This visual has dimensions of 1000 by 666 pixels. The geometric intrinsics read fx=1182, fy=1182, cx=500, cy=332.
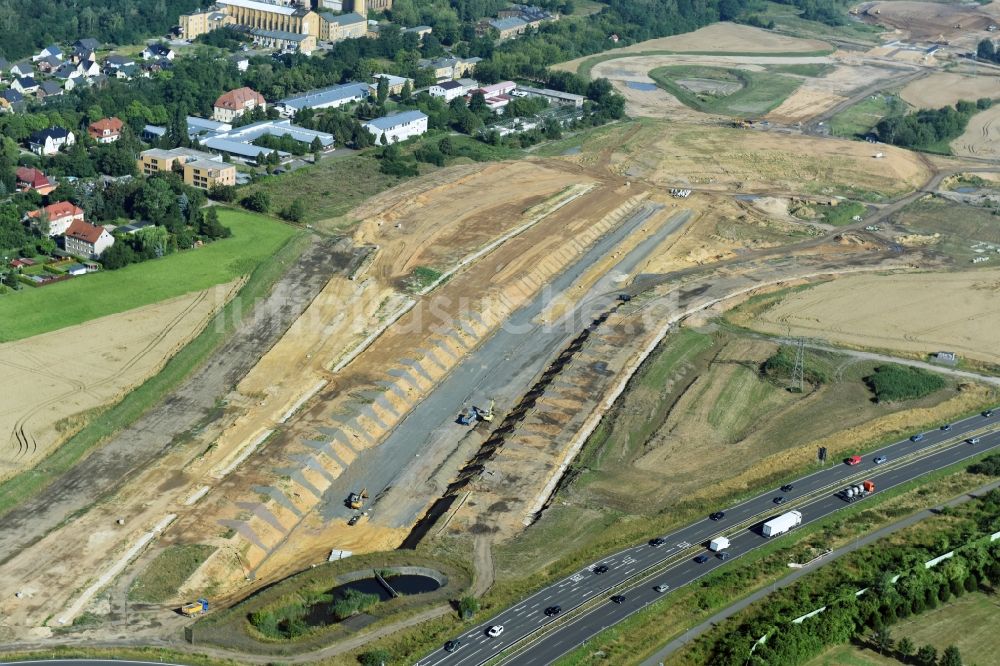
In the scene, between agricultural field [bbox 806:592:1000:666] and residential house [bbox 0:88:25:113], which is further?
residential house [bbox 0:88:25:113]

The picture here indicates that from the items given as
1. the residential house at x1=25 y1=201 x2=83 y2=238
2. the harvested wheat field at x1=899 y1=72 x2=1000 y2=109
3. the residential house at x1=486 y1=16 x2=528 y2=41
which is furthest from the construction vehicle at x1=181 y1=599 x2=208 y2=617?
the residential house at x1=486 y1=16 x2=528 y2=41

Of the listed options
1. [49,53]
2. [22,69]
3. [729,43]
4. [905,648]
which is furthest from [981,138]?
[22,69]

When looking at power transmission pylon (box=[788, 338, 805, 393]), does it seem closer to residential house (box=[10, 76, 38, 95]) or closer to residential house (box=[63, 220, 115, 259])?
residential house (box=[63, 220, 115, 259])

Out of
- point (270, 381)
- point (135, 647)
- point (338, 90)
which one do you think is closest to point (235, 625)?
point (135, 647)

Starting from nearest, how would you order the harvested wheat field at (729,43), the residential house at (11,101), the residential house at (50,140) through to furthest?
the residential house at (50,140)
the residential house at (11,101)
the harvested wheat field at (729,43)

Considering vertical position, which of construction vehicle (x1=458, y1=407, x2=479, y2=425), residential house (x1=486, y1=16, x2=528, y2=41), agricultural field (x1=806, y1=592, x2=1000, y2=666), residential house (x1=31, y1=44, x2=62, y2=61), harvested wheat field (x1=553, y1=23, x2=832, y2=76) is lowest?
construction vehicle (x1=458, y1=407, x2=479, y2=425)

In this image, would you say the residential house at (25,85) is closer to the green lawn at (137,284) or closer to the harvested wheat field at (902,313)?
the green lawn at (137,284)

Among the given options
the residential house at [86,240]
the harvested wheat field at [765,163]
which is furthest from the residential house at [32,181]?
the harvested wheat field at [765,163]
